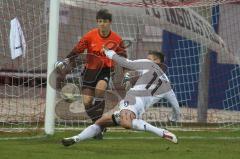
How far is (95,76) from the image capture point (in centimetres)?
1281

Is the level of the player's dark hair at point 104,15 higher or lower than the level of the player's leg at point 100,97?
higher

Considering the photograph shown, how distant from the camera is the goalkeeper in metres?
12.6

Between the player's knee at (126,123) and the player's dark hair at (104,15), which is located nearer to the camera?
the player's knee at (126,123)

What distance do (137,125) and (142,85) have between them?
835mm

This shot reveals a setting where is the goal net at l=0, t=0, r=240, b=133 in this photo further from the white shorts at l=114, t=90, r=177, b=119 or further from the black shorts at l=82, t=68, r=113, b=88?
the white shorts at l=114, t=90, r=177, b=119

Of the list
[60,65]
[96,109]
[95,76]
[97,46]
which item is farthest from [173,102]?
Result: [60,65]

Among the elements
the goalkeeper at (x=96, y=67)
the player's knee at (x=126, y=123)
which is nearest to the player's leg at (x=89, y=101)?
the goalkeeper at (x=96, y=67)

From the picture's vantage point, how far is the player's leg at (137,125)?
1032cm

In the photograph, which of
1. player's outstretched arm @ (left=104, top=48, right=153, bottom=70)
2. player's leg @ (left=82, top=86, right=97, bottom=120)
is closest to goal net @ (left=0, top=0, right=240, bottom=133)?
player's leg @ (left=82, top=86, right=97, bottom=120)

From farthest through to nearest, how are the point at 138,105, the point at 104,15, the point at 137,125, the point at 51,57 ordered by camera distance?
the point at 104,15 → the point at 51,57 → the point at 138,105 → the point at 137,125

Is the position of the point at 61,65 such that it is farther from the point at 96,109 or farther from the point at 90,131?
the point at 90,131

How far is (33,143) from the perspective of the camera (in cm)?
1125

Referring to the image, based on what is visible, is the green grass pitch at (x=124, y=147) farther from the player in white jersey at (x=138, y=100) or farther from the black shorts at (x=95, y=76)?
the black shorts at (x=95, y=76)

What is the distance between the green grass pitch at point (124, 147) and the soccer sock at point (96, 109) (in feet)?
1.28
